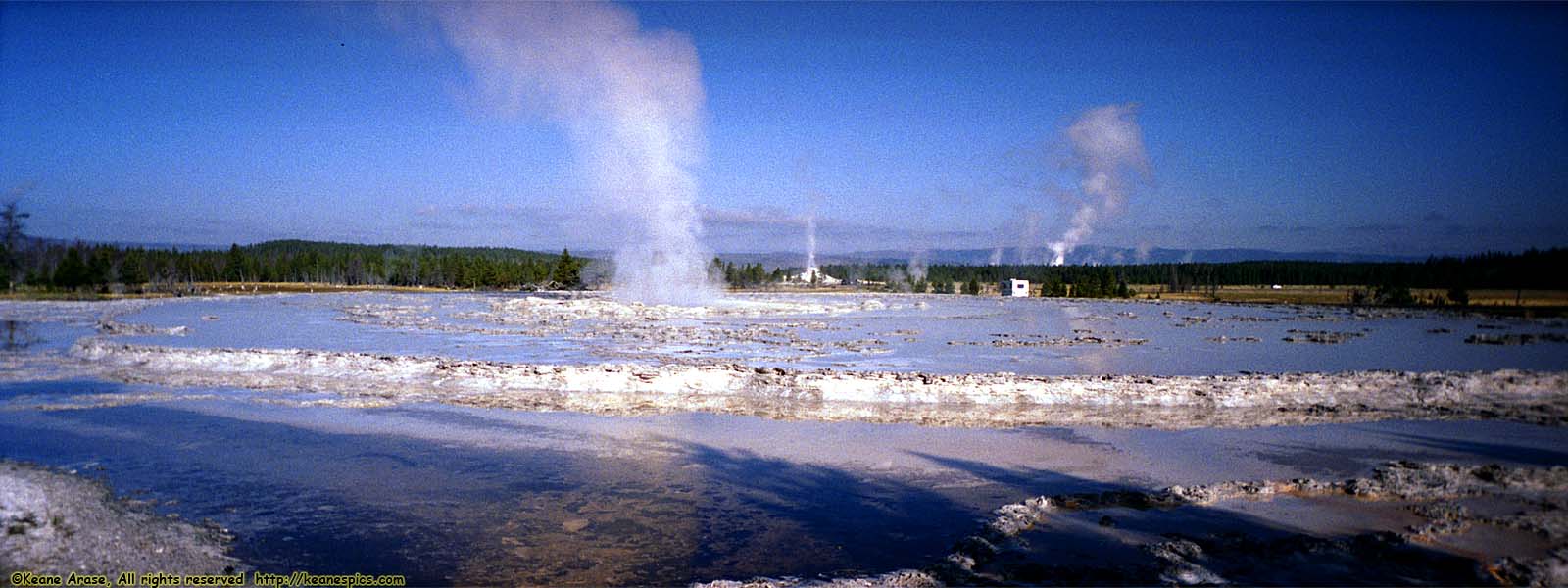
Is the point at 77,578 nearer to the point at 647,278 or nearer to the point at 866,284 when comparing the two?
the point at 647,278

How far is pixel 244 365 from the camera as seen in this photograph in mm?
19656

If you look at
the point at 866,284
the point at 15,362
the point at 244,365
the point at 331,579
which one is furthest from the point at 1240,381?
the point at 866,284

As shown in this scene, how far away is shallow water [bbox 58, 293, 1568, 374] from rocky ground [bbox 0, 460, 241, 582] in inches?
519

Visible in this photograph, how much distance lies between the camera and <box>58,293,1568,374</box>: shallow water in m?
21.3

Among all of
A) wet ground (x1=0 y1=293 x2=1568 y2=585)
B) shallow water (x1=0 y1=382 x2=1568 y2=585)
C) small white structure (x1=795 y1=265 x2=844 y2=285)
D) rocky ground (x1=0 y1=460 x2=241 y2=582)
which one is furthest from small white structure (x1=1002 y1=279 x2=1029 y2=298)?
rocky ground (x1=0 y1=460 x2=241 y2=582)

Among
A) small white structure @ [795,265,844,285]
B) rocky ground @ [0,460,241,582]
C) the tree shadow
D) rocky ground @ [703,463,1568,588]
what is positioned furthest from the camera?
small white structure @ [795,265,844,285]

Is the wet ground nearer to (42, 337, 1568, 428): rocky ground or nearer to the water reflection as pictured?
(42, 337, 1568, 428): rocky ground

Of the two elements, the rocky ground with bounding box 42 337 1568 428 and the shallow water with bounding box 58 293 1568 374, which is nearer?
the rocky ground with bounding box 42 337 1568 428

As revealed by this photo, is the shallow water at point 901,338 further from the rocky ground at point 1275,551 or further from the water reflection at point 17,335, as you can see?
the rocky ground at point 1275,551

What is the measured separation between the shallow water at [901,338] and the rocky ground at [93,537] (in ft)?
43.3

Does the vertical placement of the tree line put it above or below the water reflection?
above

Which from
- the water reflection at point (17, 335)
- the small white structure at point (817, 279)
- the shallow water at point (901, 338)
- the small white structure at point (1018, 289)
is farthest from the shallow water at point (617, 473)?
the small white structure at point (817, 279)

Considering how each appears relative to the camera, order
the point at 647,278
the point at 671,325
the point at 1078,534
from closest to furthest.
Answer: the point at 1078,534 → the point at 671,325 → the point at 647,278

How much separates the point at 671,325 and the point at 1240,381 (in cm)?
2248
